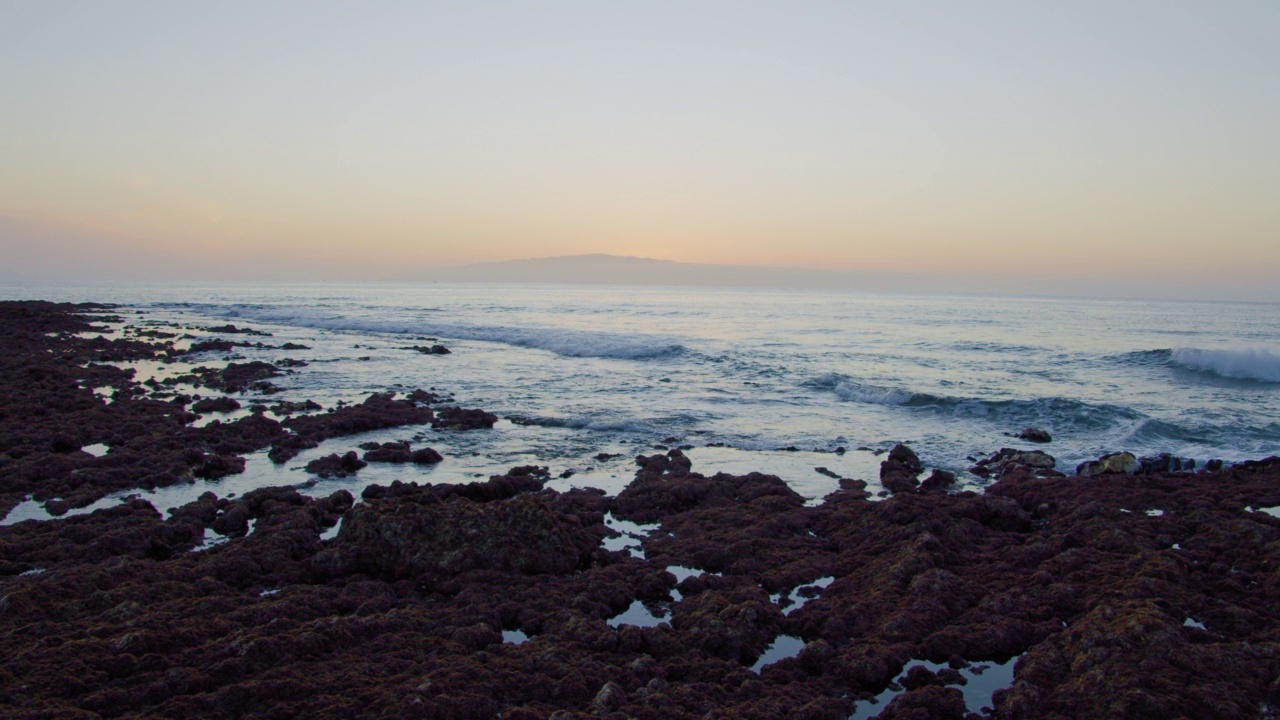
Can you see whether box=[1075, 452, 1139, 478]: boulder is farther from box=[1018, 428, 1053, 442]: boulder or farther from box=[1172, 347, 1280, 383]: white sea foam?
box=[1172, 347, 1280, 383]: white sea foam

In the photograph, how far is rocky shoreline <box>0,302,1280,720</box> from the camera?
17.0 feet

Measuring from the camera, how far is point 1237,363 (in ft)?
88.8

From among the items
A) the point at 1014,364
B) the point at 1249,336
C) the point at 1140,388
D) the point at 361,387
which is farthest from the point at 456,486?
the point at 1249,336

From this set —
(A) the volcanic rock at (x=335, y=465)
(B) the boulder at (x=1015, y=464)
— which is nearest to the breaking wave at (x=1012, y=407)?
(B) the boulder at (x=1015, y=464)

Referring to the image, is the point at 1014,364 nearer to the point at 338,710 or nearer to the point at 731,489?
the point at 731,489

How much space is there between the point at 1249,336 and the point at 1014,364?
85.1ft

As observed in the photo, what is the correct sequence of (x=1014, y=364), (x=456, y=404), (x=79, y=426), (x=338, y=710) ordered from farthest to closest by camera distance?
(x=1014, y=364) → (x=456, y=404) → (x=79, y=426) → (x=338, y=710)

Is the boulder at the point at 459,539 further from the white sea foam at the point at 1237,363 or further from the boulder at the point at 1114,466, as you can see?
the white sea foam at the point at 1237,363

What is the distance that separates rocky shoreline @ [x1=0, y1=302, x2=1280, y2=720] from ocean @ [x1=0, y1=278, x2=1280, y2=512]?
2.04m

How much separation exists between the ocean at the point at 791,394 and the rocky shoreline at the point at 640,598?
2.04m

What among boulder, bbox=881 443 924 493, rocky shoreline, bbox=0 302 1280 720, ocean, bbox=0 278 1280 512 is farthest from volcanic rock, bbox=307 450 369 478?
boulder, bbox=881 443 924 493

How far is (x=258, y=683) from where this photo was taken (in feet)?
16.7

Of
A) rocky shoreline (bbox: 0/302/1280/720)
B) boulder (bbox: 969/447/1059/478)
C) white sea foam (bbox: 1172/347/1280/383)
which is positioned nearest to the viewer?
rocky shoreline (bbox: 0/302/1280/720)

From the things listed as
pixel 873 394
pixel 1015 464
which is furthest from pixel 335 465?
pixel 873 394
